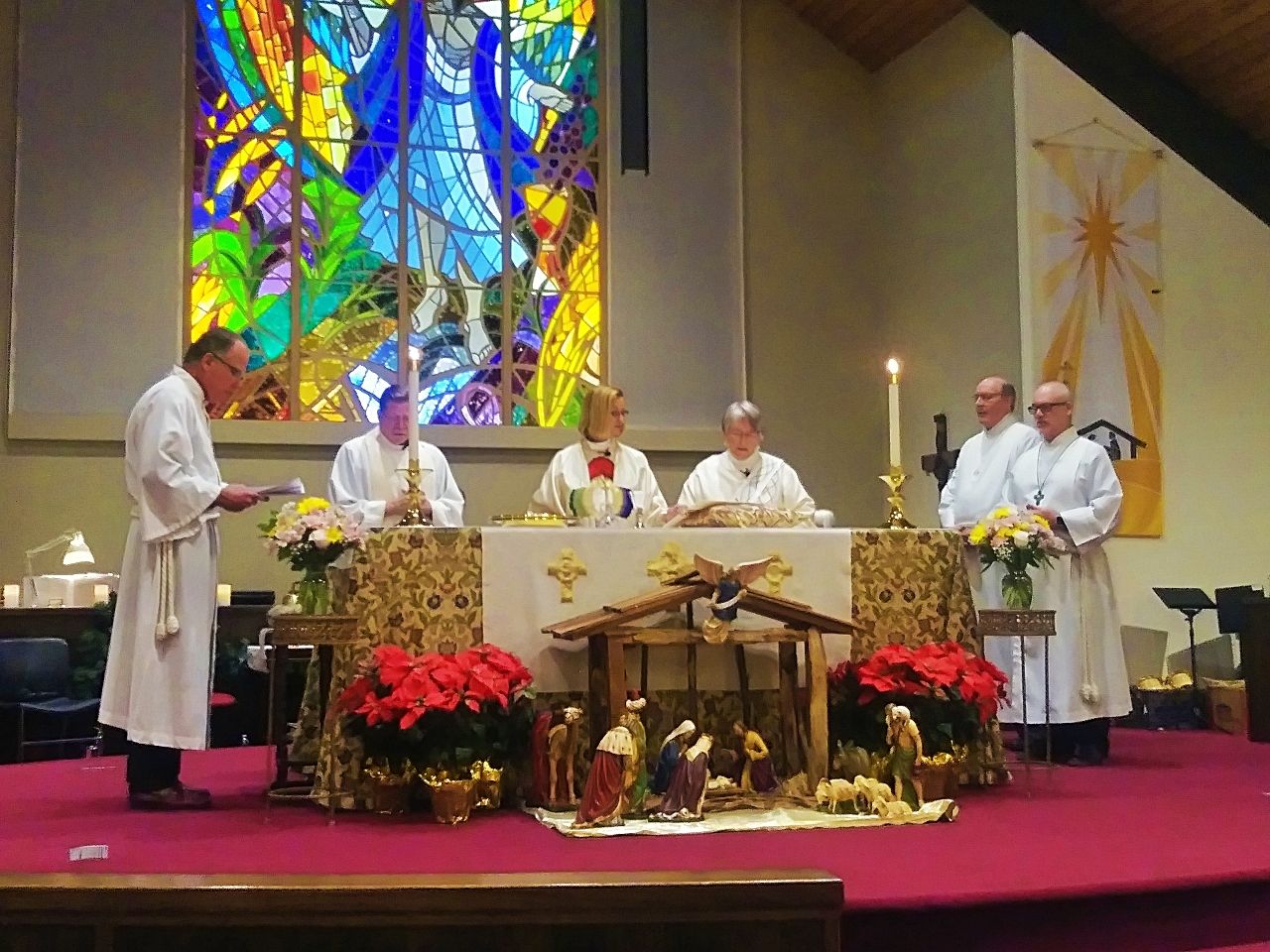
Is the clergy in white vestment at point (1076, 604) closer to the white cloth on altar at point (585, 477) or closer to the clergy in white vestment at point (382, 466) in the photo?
the white cloth on altar at point (585, 477)

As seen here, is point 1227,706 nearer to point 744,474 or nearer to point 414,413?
point 744,474

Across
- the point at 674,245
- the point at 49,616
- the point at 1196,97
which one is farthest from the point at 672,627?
the point at 1196,97

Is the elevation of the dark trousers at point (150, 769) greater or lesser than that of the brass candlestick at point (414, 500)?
lesser

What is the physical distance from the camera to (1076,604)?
19.2 feet

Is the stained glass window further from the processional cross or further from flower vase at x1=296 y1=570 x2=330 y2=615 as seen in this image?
flower vase at x1=296 y1=570 x2=330 y2=615

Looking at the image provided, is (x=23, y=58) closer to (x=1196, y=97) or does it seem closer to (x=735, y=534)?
(x=735, y=534)

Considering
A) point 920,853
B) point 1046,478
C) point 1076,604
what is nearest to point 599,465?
point 1046,478

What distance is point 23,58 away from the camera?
822 centimetres

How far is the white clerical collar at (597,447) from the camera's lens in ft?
19.1

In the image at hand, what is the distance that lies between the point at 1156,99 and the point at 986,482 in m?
3.32

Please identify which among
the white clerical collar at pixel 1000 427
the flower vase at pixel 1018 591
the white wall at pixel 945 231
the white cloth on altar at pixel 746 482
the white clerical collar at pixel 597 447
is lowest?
the flower vase at pixel 1018 591

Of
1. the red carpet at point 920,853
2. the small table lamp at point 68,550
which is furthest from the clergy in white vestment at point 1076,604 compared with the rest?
the small table lamp at point 68,550

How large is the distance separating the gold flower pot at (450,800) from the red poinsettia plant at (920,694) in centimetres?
141

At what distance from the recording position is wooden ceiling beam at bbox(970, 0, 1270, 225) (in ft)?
26.5
